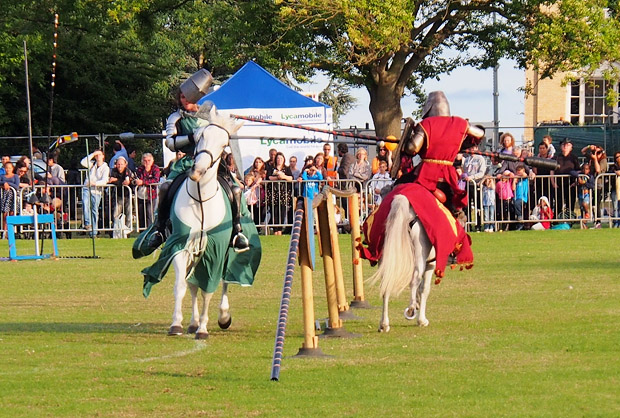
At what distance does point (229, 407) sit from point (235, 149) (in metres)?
5.38

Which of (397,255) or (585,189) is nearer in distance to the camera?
(397,255)

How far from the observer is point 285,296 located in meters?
9.25

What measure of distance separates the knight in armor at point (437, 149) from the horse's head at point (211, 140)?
1696 millimetres

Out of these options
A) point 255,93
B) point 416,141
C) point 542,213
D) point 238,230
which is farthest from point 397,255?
point 255,93

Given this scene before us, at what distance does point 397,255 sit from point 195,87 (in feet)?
8.81

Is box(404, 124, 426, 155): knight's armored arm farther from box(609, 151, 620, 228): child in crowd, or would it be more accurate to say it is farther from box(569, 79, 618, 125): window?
box(569, 79, 618, 125): window

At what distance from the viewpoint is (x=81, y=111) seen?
A: 4875 centimetres

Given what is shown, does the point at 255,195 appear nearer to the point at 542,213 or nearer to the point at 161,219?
the point at 542,213

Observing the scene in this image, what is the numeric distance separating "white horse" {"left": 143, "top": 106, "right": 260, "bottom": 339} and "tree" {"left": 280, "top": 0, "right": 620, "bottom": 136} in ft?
81.2

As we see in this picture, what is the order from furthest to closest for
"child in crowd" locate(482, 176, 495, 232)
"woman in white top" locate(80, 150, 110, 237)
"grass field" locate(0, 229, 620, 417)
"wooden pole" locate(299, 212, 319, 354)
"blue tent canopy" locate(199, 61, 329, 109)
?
"blue tent canopy" locate(199, 61, 329, 109), "woman in white top" locate(80, 150, 110, 237), "child in crowd" locate(482, 176, 495, 232), "wooden pole" locate(299, 212, 319, 354), "grass field" locate(0, 229, 620, 417)

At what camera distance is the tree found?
36.7 m

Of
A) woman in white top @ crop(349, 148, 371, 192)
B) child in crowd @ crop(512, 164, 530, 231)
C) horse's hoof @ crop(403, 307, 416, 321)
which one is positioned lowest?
horse's hoof @ crop(403, 307, 416, 321)

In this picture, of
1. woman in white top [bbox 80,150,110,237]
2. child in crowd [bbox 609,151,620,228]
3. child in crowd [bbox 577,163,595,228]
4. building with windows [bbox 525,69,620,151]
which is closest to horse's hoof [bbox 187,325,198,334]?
woman in white top [bbox 80,150,110,237]

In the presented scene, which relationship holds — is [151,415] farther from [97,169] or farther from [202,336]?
[97,169]
